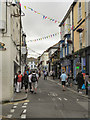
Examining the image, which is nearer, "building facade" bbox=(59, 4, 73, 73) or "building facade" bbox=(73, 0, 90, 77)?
"building facade" bbox=(73, 0, 90, 77)

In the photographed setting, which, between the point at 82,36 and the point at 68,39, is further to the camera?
the point at 68,39

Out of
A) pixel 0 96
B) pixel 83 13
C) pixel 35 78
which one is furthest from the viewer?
pixel 83 13

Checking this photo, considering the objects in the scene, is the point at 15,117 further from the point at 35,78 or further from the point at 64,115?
the point at 35,78

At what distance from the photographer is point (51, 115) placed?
7902 mm

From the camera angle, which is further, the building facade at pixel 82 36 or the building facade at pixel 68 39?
the building facade at pixel 68 39

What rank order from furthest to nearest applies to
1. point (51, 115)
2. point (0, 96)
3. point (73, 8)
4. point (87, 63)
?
point (73, 8)
point (87, 63)
point (0, 96)
point (51, 115)

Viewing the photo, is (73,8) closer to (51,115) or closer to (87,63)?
(87,63)

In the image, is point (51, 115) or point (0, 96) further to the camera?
point (0, 96)

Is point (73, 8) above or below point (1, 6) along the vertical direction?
above

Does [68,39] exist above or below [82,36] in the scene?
above

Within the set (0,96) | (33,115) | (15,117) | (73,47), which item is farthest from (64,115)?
(73,47)

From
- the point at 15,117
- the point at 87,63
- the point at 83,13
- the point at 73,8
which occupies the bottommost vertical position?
the point at 15,117

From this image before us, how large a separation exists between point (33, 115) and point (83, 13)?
16.2 meters

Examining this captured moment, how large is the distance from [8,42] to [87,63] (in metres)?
10.3
